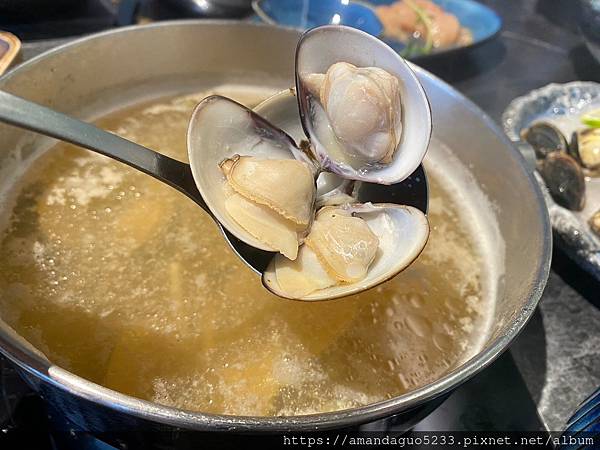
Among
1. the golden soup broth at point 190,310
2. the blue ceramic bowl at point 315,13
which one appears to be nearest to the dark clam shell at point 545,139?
the golden soup broth at point 190,310

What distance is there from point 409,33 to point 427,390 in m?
1.88

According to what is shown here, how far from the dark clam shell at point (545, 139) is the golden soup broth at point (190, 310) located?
0.59 metres

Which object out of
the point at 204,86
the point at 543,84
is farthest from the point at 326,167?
the point at 543,84

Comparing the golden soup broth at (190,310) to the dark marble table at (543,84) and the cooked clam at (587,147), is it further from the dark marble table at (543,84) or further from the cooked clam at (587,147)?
the cooked clam at (587,147)

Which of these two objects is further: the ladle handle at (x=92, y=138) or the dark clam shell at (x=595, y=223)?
the dark clam shell at (x=595, y=223)

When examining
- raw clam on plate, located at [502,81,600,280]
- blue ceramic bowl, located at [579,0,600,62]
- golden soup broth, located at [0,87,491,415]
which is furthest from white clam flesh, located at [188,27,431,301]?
blue ceramic bowl, located at [579,0,600,62]

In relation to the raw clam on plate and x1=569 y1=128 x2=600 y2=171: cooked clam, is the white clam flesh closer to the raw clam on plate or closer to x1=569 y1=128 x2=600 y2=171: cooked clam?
the raw clam on plate

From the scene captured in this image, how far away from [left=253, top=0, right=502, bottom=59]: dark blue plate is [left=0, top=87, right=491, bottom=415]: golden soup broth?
1.17m

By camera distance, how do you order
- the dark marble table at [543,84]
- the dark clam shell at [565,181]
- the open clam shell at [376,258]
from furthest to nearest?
the dark clam shell at [565,181]
the dark marble table at [543,84]
the open clam shell at [376,258]

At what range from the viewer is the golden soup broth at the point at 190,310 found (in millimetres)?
991

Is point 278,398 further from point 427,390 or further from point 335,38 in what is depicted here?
point 335,38

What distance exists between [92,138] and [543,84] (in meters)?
1.96

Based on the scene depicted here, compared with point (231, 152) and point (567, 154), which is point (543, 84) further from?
point (231, 152)

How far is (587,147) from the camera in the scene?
5.68 feet
